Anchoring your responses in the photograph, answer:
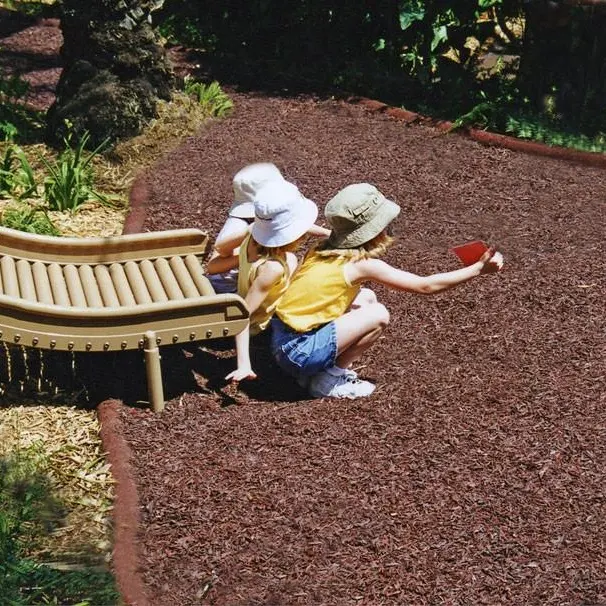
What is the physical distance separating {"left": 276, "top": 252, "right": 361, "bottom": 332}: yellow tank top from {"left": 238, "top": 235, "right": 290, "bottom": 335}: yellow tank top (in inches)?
1.7

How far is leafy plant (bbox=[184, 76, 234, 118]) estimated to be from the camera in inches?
329

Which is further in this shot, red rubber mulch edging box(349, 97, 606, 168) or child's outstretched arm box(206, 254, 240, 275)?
red rubber mulch edging box(349, 97, 606, 168)

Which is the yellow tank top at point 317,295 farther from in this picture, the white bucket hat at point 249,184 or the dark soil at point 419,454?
the white bucket hat at point 249,184

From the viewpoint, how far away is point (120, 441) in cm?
466

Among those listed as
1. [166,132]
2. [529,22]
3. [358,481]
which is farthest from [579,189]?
[358,481]

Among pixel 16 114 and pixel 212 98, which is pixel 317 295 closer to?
pixel 212 98

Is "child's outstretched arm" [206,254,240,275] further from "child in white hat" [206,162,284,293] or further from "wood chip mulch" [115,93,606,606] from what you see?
"wood chip mulch" [115,93,606,606]

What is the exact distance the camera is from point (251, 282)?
4895 mm

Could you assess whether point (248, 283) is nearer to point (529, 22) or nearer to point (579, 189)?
point (579, 189)

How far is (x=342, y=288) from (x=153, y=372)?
0.90 meters

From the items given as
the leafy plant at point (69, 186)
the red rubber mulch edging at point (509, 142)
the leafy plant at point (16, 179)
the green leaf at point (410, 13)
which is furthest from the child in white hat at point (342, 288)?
the green leaf at point (410, 13)

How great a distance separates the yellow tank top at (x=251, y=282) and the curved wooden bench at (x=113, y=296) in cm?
16

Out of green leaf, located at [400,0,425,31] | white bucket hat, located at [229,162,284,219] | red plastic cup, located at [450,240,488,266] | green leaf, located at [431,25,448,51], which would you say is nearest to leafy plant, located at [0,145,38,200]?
white bucket hat, located at [229,162,284,219]

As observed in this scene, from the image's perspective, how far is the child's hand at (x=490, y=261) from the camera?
4711mm
